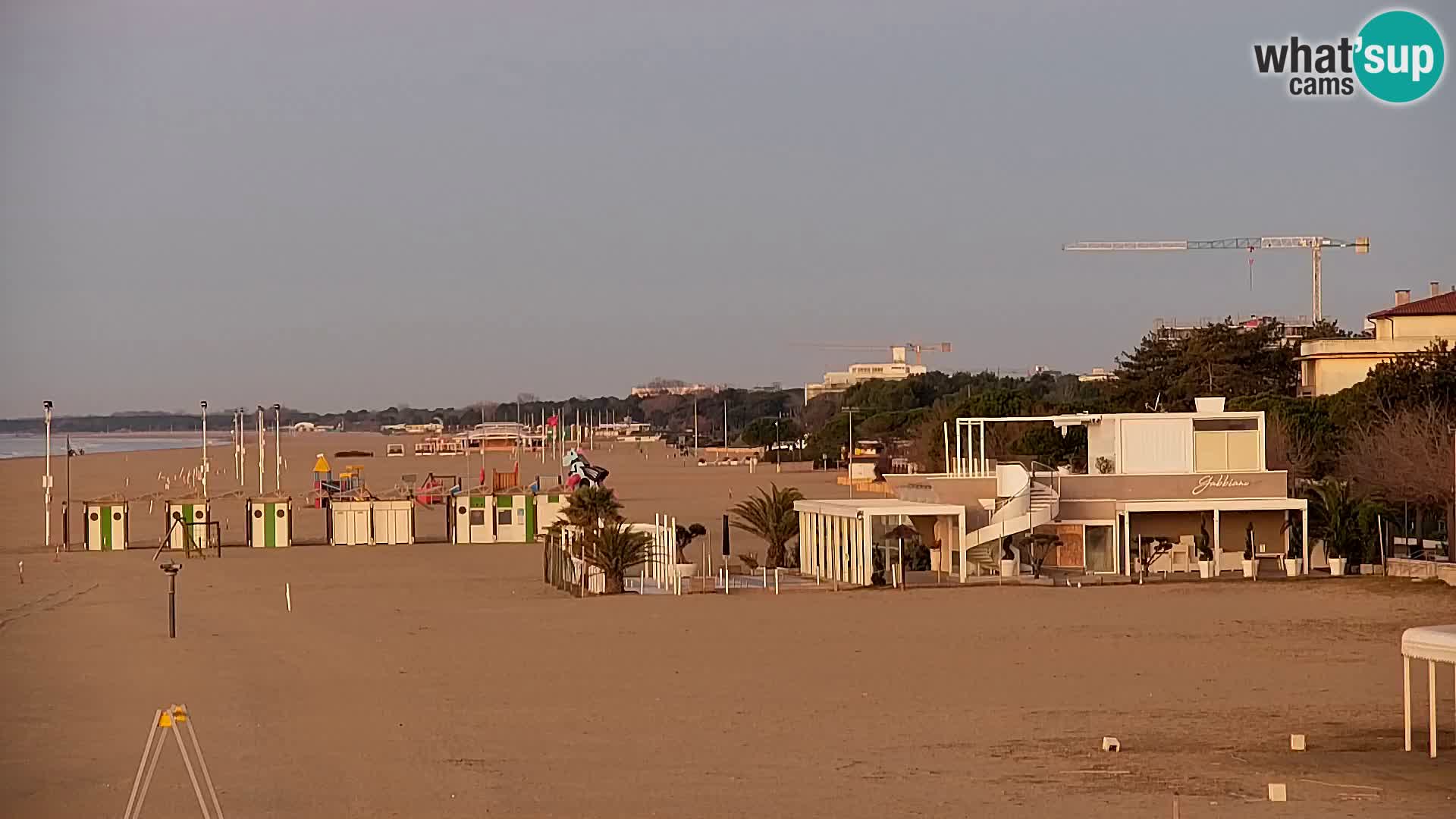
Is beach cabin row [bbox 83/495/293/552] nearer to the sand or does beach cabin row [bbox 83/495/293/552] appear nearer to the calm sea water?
the sand

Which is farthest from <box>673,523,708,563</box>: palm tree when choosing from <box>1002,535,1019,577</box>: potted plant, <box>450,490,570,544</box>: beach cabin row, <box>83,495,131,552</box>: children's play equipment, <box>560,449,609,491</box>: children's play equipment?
<box>83,495,131,552</box>: children's play equipment

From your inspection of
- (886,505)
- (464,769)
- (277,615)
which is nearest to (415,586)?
(277,615)

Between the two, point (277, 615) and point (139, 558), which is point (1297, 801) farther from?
point (139, 558)

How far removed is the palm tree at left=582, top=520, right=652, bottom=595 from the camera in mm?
25500

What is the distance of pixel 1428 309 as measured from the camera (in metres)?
55.0

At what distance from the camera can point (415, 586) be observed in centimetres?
2756

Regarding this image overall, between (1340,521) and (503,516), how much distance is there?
17.3m

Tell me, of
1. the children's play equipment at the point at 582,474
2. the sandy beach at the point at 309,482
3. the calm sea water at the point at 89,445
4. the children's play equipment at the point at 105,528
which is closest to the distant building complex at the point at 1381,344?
the sandy beach at the point at 309,482

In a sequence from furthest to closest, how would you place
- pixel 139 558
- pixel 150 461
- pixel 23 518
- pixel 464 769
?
pixel 150 461
pixel 23 518
pixel 139 558
pixel 464 769

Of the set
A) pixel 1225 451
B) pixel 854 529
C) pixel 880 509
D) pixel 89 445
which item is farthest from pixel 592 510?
pixel 89 445

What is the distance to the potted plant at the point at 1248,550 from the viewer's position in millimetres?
27177

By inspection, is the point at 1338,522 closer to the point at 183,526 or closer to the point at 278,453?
the point at 183,526

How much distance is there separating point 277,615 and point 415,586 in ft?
14.5

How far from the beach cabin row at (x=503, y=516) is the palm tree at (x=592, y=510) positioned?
10.2 m
